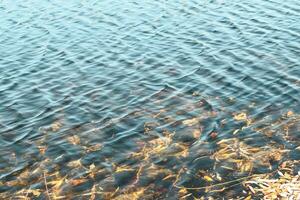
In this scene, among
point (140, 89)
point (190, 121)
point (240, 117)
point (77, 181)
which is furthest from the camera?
point (140, 89)

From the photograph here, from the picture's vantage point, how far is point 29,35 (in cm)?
3612

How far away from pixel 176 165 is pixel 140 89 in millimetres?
8574

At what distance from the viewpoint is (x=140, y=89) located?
84.6 feet

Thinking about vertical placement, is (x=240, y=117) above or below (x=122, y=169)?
above

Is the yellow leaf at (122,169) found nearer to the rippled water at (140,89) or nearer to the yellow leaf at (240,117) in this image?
the rippled water at (140,89)

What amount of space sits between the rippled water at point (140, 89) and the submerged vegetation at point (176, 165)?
0.24 feet

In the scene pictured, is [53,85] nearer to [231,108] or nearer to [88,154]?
[88,154]

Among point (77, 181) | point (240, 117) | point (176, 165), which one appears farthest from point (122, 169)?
point (240, 117)

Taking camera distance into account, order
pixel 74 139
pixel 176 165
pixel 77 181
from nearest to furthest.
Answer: pixel 77 181 < pixel 176 165 < pixel 74 139

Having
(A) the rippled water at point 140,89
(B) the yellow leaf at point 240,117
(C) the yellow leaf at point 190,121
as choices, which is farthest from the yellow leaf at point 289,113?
(C) the yellow leaf at point 190,121

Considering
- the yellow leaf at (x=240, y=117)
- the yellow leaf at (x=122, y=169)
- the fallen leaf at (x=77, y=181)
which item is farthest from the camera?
the yellow leaf at (x=240, y=117)

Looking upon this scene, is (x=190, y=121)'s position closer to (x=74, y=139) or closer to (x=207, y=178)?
(x=207, y=178)

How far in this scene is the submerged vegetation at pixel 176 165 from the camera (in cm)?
1667

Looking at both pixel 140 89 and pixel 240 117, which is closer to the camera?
pixel 240 117
